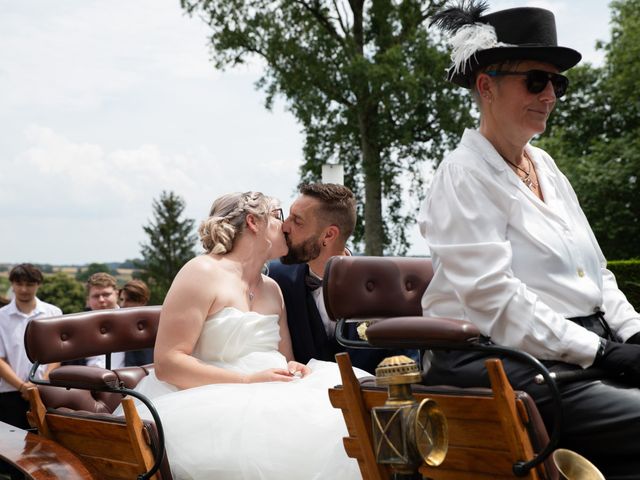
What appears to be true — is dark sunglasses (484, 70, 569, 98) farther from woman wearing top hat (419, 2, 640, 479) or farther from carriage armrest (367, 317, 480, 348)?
carriage armrest (367, 317, 480, 348)

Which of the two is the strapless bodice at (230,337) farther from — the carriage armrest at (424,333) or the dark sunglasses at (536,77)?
the dark sunglasses at (536,77)

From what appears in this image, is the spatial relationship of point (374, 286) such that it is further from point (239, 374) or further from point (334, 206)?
point (334, 206)

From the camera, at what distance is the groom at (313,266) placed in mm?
4039

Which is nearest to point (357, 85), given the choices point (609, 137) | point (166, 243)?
point (609, 137)

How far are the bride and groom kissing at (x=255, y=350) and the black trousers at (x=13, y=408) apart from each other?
3507 millimetres

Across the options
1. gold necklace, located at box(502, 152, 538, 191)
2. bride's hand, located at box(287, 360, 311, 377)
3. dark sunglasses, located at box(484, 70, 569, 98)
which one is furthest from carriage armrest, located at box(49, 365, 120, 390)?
dark sunglasses, located at box(484, 70, 569, 98)

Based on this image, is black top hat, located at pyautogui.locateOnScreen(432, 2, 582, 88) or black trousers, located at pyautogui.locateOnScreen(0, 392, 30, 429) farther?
black trousers, located at pyautogui.locateOnScreen(0, 392, 30, 429)

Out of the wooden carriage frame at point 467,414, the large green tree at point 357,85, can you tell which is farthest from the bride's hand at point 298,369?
the large green tree at point 357,85

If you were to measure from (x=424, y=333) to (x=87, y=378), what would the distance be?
1360 mm

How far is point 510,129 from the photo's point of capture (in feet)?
9.60

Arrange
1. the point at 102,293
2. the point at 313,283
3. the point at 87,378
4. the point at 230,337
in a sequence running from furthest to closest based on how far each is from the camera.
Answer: the point at 102,293 → the point at 313,283 → the point at 230,337 → the point at 87,378

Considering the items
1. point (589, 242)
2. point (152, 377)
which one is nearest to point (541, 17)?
point (589, 242)

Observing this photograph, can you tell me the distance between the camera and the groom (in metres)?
4.04

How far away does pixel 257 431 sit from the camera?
313cm
